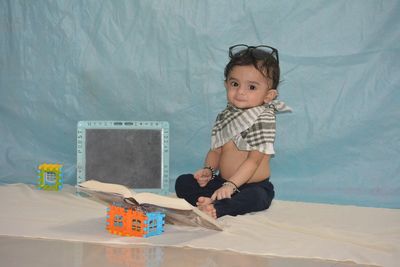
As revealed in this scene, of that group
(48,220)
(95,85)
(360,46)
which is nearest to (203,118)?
(95,85)

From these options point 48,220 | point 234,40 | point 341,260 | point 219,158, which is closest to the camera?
point 341,260

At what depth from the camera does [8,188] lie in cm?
199

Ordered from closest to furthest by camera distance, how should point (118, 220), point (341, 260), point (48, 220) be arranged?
point (341, 260), point (118, 220), point (48, 220)

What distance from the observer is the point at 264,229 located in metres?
1.55

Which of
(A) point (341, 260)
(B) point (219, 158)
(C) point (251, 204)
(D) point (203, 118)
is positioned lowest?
(A) point (341, 260)

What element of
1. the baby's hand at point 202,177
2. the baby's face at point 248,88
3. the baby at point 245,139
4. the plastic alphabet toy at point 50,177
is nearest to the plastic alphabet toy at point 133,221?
the baby at point 245,139

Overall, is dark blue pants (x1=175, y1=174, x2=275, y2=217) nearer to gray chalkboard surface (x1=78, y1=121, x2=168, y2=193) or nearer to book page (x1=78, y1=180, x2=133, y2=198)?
gray chalkboard surface (x1=78, y1=121, x2=168, y2=193)

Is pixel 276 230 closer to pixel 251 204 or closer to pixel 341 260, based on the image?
pixel 251 204

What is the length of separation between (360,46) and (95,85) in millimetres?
923

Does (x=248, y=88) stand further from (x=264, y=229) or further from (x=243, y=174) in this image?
(x=264, y=229)

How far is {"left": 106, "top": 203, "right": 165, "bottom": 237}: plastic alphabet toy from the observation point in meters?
1.43

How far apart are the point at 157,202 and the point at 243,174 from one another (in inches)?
16.2

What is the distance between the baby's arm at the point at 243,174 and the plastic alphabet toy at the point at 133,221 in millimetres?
239

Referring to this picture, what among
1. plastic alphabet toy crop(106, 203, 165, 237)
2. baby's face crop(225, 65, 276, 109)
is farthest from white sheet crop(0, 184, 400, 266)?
baby's face crop(225, 65, 276, 109)
